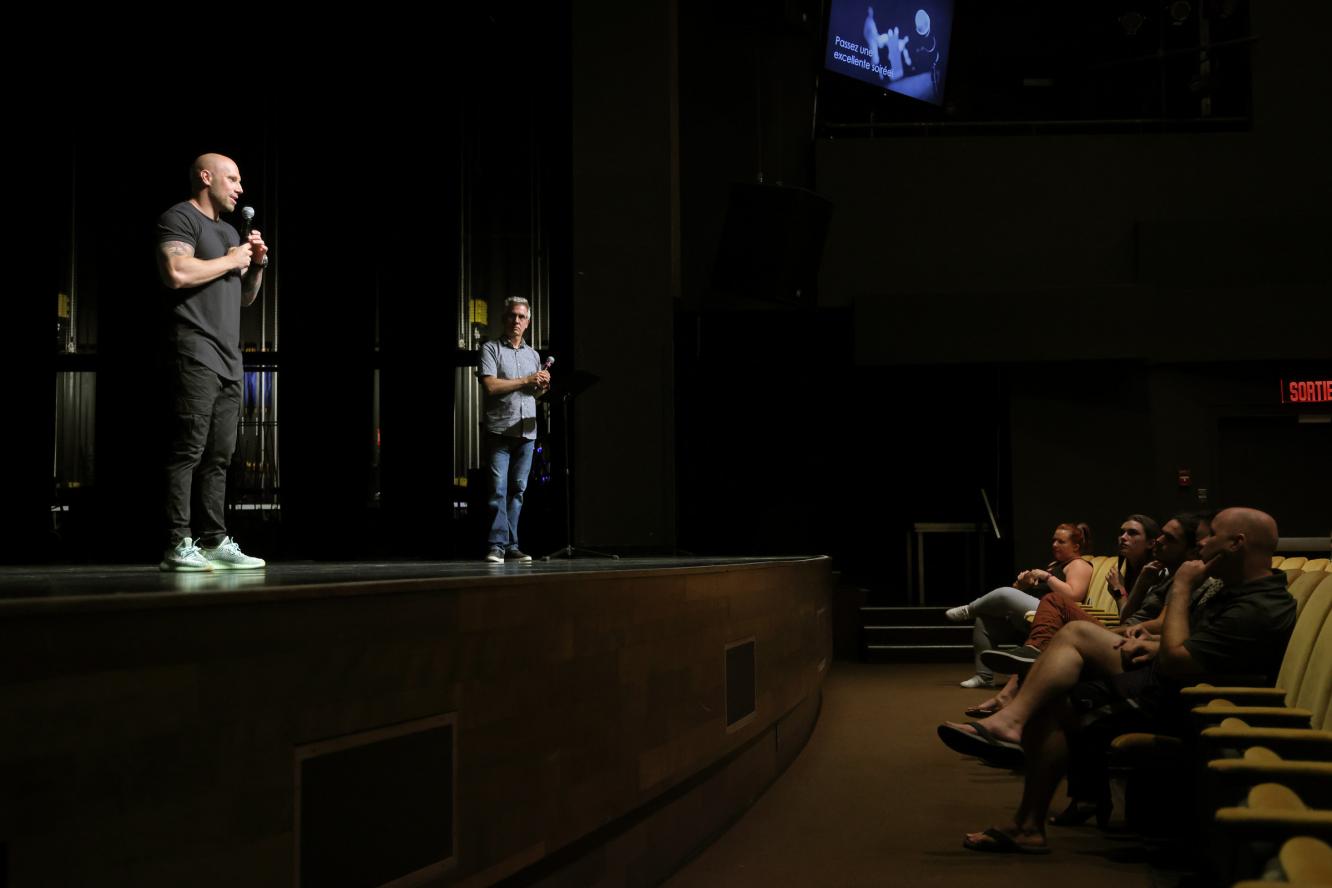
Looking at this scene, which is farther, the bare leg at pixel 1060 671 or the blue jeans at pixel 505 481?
the blue jeans at pixel 505 481

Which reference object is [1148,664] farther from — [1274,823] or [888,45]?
[888,45]

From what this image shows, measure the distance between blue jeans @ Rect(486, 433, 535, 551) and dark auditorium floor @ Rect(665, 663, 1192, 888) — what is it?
1.71 metres

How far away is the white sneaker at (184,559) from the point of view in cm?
354

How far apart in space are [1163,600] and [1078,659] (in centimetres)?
93

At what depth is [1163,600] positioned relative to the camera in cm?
468

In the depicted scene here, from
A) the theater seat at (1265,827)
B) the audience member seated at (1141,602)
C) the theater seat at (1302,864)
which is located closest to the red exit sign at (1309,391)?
the audience member seated at (1141,602)

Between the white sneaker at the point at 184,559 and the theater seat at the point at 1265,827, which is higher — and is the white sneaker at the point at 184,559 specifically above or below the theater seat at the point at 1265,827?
above

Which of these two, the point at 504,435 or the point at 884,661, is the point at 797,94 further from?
the point at 504,435

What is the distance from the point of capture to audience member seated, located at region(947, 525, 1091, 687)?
6.23m

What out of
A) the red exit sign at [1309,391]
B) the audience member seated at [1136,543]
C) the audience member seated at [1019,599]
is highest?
the red exit sign at [1309,391]

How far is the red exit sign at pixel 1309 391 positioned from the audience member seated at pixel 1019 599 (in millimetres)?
3563

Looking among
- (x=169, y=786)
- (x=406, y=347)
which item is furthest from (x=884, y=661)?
(x=169, y=786)

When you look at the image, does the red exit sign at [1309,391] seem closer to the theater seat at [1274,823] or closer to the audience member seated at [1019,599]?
the audience member seated at [1019,599]

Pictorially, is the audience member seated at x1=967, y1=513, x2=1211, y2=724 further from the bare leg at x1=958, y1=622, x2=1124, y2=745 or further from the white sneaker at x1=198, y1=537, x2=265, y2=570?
the white sneaker at x1=198, y1=537, x2=265, y2=570
